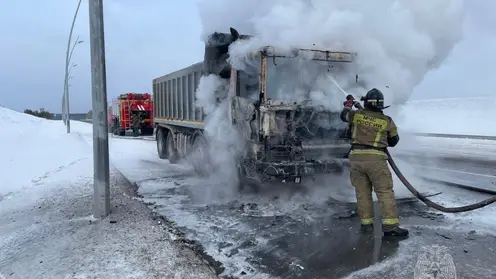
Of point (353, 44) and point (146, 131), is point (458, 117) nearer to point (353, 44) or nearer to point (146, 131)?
point (146, 131)

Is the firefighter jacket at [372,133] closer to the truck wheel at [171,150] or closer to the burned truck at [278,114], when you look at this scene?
the burned truck at [278,114]

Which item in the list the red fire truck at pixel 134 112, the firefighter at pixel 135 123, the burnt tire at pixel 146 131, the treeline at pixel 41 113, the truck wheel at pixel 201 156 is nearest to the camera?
the truck wheel at pixel 201 156

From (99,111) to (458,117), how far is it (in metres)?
33.6

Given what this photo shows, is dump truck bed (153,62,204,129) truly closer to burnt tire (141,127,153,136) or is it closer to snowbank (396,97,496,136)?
burnt tire (141,127,153,136)

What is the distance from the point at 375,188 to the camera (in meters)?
5.03

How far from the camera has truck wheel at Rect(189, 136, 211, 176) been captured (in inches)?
352

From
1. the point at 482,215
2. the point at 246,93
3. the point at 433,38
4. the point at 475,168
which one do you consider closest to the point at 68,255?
the point at 246,93

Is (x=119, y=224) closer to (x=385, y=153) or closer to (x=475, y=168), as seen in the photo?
(x=385, y=153)

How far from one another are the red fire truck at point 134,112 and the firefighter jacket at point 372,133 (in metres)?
24.4

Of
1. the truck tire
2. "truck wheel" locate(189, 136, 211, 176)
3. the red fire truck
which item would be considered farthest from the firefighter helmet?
the red fire truck

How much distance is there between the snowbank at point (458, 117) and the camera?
28188 millimetres

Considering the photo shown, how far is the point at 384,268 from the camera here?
3975 mm

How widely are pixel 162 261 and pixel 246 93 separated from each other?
350 cm

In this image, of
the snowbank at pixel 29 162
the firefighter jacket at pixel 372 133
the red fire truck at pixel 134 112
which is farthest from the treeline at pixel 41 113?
the firefighter jacket at pixel 372 133
